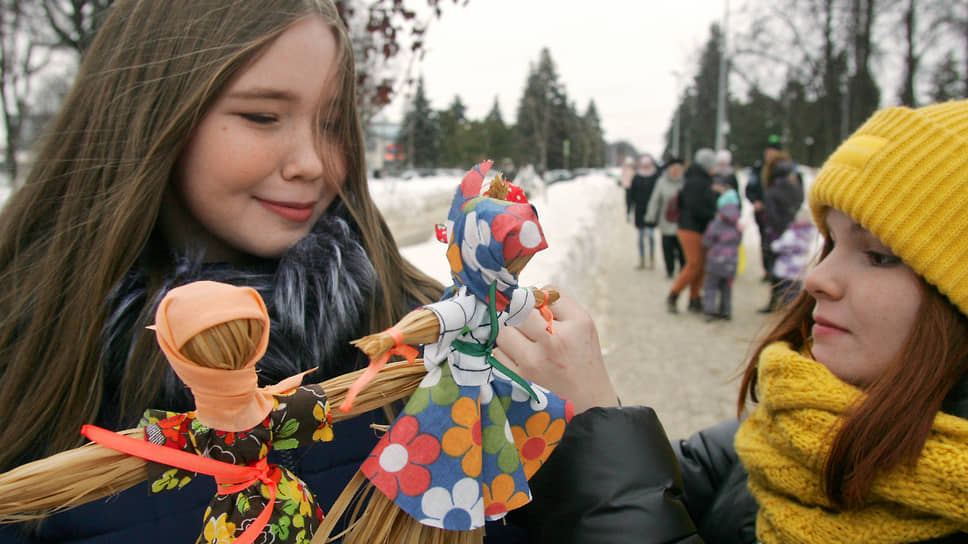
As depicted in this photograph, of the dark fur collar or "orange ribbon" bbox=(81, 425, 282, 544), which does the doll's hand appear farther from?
"orange ribbon" bbox=(81, 425, 282, 544)

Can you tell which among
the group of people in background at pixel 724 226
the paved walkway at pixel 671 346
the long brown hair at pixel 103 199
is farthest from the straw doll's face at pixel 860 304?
the group of people in background at pixel 724 226

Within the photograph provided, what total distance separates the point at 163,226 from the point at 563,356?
929 mm

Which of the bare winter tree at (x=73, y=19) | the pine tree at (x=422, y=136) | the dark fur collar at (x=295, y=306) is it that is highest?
the pine tree at (x=422, y=136)

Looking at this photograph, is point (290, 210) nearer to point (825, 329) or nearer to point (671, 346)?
point (825, 329)

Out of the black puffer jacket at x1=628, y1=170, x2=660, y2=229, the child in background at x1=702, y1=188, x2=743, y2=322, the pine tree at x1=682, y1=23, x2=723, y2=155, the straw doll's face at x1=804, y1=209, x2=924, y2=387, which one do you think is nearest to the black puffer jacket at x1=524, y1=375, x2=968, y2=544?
the straw doll's face at x1=804, y1=209, x2=924, y2=387

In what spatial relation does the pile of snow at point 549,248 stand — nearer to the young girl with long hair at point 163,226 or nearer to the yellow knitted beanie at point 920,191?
the young girl with long hair at point 163,226

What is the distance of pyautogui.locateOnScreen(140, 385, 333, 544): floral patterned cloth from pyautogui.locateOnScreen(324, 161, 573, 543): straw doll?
0.06 m

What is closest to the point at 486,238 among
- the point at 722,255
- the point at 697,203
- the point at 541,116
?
the point at 722,255

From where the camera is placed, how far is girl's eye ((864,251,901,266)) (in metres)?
1.16

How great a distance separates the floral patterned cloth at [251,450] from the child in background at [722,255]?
690 centimetres

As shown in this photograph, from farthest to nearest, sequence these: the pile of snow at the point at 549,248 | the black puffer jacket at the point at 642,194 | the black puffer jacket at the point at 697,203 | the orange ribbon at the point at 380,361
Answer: the black puffer jacket at the point at 642,194 < the black puffer jacket at the point at 697,203 < the pile of snow at the point at 549,248 < the orange ribbon at the point at 380,361

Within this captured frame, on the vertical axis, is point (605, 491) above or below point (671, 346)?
above

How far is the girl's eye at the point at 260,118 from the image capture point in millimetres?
1125

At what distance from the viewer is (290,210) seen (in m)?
1.23
